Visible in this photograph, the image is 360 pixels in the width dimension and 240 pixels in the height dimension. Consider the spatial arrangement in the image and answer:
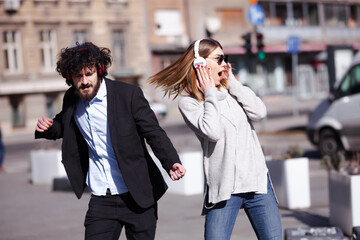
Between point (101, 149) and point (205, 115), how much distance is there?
69cm

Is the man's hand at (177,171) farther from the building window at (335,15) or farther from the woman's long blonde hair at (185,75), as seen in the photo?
the building window at (335,15)

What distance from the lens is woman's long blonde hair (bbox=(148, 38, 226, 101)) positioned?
4426 millimetres

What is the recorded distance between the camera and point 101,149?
4457mm

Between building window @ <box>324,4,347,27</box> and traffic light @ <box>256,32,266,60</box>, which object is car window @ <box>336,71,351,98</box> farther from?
building window @ <box>324,4,347,27</box>

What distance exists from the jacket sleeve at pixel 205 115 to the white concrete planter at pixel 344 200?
335cm

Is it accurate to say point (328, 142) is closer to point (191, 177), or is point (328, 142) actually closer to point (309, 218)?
point (191, 177)

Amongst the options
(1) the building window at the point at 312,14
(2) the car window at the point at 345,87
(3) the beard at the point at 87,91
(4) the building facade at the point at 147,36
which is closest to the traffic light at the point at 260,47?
(2) the car window at the point at 345,87

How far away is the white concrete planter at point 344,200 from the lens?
731cm

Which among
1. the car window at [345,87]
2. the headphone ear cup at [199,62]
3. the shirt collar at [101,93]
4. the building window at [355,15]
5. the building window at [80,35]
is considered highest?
the building window at [355,15]

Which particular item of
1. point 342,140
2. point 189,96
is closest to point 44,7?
point 342,140

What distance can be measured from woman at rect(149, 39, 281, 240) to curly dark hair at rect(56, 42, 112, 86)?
0.43 m

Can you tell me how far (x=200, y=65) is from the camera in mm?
4336

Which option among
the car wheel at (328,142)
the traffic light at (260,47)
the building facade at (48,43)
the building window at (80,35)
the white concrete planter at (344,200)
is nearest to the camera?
the white concrete planter at (344,200)

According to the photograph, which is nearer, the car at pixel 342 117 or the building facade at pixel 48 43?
the car at pixel 342 117
